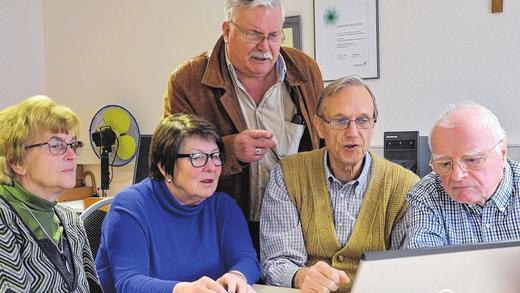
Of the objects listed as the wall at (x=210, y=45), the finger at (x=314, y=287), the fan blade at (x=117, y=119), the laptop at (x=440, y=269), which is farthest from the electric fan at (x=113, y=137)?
the laptop at (x=440, y=269)

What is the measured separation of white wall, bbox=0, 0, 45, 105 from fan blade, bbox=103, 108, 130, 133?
0.80 metres

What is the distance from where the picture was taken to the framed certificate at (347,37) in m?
3.25

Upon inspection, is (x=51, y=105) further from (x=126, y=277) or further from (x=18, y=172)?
(x=126, y=277)

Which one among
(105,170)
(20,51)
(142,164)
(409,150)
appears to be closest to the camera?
(409,150)

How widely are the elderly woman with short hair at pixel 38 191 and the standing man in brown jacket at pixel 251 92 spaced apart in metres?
0.56

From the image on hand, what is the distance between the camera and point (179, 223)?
5.49 feet

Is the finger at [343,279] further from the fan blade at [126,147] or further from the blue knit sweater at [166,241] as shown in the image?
the fan blade at [126,147]

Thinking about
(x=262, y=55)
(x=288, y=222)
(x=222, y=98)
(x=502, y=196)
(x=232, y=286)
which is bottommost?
(x=232, y=286)

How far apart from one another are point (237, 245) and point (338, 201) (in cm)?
34

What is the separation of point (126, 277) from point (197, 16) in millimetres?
2641

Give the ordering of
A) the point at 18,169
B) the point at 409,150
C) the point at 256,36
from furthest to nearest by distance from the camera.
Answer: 1. the point at 409,150
2. the point at 256,36
3. the point at 18,169

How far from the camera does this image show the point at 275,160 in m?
1.99

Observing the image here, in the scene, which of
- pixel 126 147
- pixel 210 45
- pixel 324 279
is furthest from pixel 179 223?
pixel 126 147

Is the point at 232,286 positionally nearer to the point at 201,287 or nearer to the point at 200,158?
the point at 201,287
